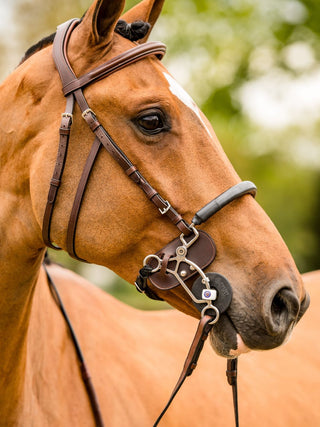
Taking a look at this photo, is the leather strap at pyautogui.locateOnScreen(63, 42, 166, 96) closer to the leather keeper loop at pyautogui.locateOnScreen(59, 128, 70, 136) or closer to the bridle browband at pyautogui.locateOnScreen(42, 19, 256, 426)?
the bridle browband at pyautogui.locateOnScreen(42, 19, 256, 426)

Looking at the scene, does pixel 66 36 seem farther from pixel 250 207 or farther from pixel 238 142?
pixel 238 142

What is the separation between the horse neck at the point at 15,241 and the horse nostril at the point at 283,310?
113cm

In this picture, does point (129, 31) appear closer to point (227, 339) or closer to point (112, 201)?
point (112, 201)

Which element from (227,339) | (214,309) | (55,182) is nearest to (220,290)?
(214,309)

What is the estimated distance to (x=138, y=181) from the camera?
2.19 metres

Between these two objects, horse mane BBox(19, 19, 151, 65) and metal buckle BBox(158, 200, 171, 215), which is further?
horse mane BBox(19, 19, 151, 65)

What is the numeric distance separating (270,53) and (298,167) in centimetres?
438

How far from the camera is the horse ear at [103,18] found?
2.26m

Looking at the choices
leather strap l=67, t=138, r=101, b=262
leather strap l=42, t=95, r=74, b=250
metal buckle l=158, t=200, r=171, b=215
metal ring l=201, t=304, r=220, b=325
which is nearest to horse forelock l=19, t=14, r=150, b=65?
leather strap l=42, t=95, r=74, b=250

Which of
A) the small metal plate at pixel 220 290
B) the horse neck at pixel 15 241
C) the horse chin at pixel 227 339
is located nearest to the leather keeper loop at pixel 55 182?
the horse neck at pixel 15 241

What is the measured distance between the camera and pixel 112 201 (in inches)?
88.4

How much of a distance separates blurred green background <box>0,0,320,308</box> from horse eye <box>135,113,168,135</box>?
44.0 ft

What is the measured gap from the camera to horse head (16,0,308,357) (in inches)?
81.4

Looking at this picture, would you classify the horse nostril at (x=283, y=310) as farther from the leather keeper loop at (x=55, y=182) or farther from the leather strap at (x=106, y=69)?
the leather strap at (x=106, y=69)
